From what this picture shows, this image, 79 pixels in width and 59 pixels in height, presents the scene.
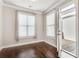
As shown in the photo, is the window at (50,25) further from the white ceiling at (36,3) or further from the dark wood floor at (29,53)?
the dark wood floor at (29,53)

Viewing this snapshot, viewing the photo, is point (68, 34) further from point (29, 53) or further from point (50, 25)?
point (29, 53)

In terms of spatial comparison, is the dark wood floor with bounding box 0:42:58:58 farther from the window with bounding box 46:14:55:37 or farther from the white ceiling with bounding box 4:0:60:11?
the white ceiling with bounding box 4:0:60:11

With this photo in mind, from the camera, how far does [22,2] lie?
5.59ft

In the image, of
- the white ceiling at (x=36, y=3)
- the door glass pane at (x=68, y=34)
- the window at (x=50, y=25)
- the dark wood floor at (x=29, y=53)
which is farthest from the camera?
the window at (x=50, y=25)

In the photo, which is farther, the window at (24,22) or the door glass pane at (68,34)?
the window at (24,22)

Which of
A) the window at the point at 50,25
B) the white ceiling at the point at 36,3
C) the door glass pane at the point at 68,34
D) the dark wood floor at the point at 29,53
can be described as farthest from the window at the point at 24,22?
the door glass pane at the point at 68,34

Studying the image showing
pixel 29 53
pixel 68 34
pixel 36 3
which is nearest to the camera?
pixel 29 53

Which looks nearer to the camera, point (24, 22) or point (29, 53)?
point (29, 53)

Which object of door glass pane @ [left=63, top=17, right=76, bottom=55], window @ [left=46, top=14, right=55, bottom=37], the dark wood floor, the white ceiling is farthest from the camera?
window @ [left=46, top=14, right=55, bottom=37]

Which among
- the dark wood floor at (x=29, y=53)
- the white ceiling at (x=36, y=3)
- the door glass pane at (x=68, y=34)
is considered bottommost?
the dark wood floor at (x=29, y=53)

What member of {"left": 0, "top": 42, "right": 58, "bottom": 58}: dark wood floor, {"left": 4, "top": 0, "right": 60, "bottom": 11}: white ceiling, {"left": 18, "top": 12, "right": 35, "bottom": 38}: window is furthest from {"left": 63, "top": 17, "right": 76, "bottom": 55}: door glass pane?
{"left": 18, "top": 12, "right": 35, "bottom": 38}: window

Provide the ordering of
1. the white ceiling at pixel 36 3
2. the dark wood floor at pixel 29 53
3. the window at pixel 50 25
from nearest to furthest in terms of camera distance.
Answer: the dark wood floor at pixel 29 53 < the white ceiling at pixel 36 3 < the window at pixel 50 25

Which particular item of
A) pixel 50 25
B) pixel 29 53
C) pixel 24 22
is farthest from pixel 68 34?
pixel 24 22

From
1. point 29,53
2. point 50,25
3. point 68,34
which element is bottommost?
point 29,53
